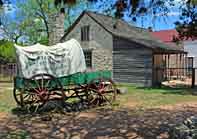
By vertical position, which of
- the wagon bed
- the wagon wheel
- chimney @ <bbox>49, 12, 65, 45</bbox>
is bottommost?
the wagon wheel

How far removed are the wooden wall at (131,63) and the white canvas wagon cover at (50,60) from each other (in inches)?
592

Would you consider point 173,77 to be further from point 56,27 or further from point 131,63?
point 56,27

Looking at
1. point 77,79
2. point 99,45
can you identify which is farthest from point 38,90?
point 99,45

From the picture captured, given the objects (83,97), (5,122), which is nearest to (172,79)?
(83,97)

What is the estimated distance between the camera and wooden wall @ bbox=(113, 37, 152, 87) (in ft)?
98.6

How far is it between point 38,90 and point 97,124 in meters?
3.21

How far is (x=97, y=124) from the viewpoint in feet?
36.7

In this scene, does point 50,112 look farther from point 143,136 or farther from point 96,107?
point 143,136

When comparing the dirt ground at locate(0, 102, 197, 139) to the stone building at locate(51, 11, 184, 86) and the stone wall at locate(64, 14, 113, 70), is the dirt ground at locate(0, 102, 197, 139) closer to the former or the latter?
the stone building at locate(51, 11, 184, 86)

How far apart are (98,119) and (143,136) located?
10.1 feet

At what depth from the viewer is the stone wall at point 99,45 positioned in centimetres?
3241

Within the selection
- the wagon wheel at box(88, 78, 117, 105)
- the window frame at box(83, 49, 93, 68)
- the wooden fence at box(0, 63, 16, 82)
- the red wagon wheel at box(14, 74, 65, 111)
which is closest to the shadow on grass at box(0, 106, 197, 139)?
the red wagon wheel at box(14, 74, 65, 111)

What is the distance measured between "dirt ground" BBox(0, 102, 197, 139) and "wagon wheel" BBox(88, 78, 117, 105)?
3.03 feet

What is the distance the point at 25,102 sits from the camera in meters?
13.8
